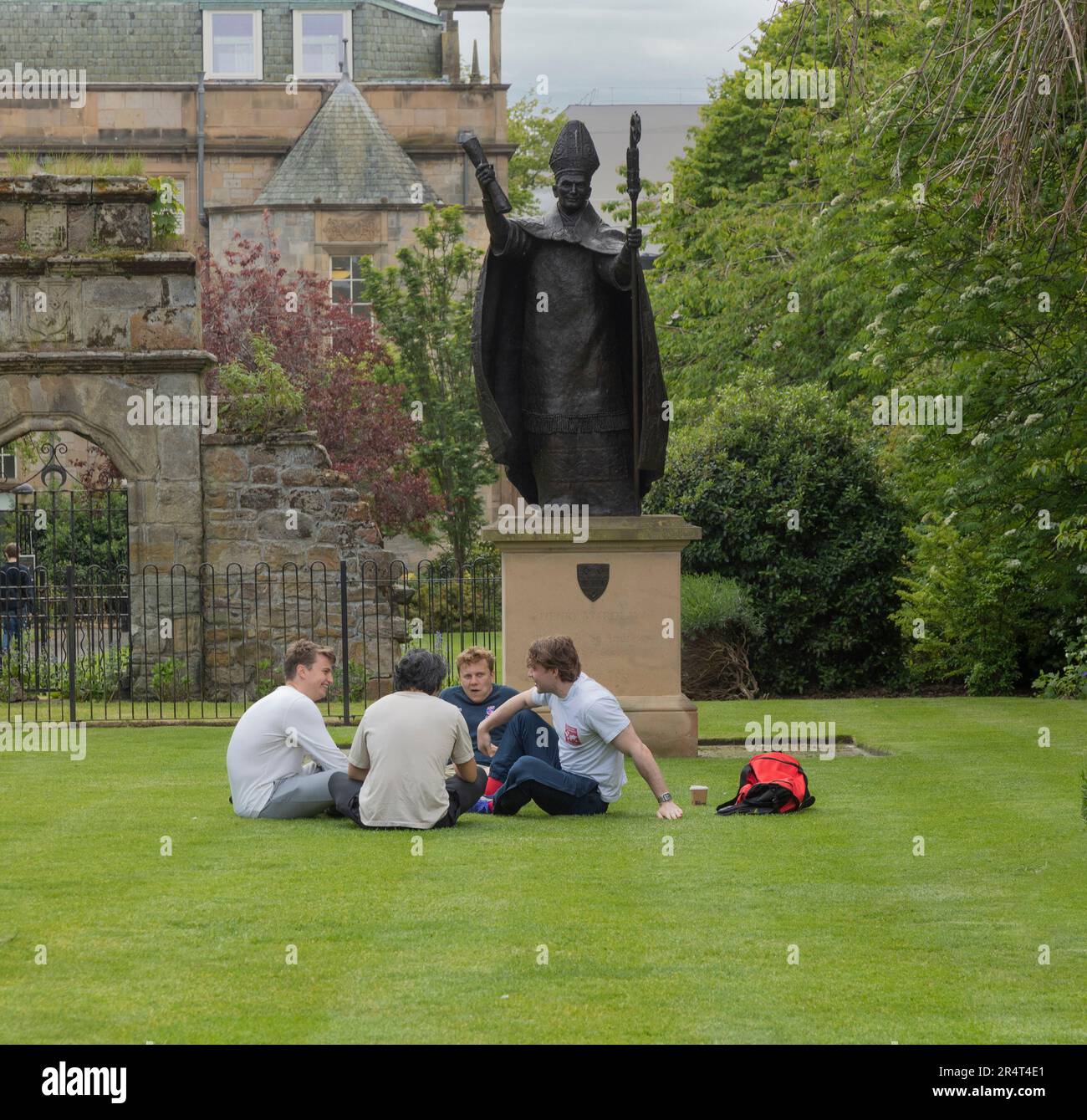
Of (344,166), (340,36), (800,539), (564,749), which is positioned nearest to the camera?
(564,749)

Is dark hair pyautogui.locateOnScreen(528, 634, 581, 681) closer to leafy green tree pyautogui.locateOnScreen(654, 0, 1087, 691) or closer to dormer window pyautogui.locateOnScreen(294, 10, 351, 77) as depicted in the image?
leafy green tree pyautogui.locateOnScreen(654, 0, 1087, 691)

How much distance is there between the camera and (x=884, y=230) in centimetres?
2075

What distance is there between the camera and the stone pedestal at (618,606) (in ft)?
47.8

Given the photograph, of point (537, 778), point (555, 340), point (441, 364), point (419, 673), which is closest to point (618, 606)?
point (555, 340)

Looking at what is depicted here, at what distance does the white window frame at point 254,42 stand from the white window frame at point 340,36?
100 centimetres

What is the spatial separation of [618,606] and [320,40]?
42.8 metres

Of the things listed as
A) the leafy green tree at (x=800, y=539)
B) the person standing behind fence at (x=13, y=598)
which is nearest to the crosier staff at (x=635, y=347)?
the person standing behind fence at (x=13, y=598)

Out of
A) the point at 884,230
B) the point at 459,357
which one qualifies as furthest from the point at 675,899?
the point at 459,357

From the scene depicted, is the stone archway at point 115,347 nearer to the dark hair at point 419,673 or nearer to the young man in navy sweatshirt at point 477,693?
the young man in navy sweatshirt at point 477,693

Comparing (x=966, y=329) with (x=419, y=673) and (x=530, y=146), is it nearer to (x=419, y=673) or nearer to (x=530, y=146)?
(x=419, y=673)

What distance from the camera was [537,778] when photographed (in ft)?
36.5

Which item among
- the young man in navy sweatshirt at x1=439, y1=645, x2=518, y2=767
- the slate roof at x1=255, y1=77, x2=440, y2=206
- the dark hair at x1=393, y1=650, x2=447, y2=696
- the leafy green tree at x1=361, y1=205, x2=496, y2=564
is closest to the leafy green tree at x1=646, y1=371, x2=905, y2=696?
the young man in navy sweatshirt at x1=439, y1=645, x2=518, y2=767

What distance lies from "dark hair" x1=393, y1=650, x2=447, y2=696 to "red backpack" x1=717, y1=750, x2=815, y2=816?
2039 millimetres

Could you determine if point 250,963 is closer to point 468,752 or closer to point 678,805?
point 468,752
